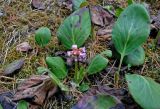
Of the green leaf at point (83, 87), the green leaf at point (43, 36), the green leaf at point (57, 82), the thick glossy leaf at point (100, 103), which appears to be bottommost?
the thick glossy leaf at point (100, 103)

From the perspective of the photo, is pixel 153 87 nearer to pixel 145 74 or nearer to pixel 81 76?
pixel 145 74

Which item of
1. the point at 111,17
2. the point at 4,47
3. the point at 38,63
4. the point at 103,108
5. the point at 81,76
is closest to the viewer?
the point at 103,108

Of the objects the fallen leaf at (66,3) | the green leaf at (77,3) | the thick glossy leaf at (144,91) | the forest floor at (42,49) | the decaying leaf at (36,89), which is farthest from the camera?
the fallen leaf at (66,3)

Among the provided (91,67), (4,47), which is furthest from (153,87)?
(4,47)

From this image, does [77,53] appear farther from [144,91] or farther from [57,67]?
[144,91]

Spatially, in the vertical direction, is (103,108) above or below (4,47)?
below

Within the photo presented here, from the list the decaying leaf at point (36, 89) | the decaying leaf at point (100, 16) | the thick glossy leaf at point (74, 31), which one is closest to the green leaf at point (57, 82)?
the decaying leaf at point (36, 89)

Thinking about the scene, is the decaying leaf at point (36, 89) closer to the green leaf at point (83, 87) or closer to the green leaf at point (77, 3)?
the green leaf at point (83, 87)

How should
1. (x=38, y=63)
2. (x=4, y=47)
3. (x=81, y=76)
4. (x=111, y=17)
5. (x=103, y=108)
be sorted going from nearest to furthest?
(x=103, y=108), (x=81, y=76), (x=38, y=63), (x=4, y=47), (x=111, y=17)
